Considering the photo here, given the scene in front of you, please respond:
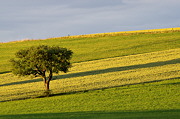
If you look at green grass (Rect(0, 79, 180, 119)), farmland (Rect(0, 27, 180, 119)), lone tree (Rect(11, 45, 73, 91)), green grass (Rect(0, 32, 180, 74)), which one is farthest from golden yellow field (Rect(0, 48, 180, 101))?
green grass (Rect(0, 32, 180, 74))

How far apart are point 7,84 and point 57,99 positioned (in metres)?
16.6

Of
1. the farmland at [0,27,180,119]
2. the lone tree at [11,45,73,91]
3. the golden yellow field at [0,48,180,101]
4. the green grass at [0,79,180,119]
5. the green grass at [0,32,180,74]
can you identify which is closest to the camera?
the farmland at [0,27,180,119]

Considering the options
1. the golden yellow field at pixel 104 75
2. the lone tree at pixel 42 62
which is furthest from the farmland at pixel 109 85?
the lone tree at pixel 42 62

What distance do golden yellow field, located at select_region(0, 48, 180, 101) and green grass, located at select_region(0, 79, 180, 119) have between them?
3178mm

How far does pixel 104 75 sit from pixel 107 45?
32272 millimetres

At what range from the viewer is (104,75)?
5909 centimetres

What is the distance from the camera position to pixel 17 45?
103 metres

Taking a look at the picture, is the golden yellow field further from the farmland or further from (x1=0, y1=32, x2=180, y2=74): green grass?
(x1=0, y1=32, x2=180, y2=74): green grass

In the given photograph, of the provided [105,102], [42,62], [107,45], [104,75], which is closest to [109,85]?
[104,75]

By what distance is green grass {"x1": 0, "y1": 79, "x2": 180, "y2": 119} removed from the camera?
35.5 meters

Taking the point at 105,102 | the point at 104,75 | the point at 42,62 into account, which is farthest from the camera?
the point at 104,75

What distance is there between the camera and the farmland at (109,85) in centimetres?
3519

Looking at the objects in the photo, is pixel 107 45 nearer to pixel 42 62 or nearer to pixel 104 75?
pixel 104 75

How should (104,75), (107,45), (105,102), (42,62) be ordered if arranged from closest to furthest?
(105,102)
(42,62)
(104,75)
(107,45)
